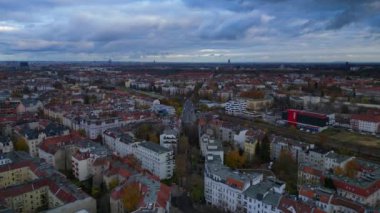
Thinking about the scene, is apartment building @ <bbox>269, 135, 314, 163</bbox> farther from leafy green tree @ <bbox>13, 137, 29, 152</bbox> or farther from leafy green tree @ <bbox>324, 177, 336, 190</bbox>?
leafy green tree @ <bbox>13, 137, 29, 152</bbox>

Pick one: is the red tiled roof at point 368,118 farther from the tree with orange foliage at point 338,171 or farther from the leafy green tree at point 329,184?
the leafy green tree at point 329,184

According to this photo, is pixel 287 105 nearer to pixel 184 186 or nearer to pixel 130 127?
pixel 130 127

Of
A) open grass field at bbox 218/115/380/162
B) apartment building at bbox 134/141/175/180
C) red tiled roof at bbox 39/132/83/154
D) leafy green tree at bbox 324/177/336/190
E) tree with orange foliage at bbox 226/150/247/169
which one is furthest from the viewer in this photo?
open grass field at bbox 218/115/380/162

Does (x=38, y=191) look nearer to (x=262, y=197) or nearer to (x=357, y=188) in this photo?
(x=262, y=197)

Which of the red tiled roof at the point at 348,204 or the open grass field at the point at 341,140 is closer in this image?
the red tiled roof at the point at 348,204

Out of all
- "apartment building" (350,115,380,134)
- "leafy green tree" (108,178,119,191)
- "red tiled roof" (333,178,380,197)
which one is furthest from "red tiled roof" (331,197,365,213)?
"apartment building" (350,115,380,134)

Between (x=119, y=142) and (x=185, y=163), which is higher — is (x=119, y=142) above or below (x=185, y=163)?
above

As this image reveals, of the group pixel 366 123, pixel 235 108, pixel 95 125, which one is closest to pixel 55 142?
pixel 95 125


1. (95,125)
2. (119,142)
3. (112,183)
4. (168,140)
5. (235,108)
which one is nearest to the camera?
(112,183)

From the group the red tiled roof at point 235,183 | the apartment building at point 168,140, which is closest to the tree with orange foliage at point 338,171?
the red tiled roof at point 235,183
